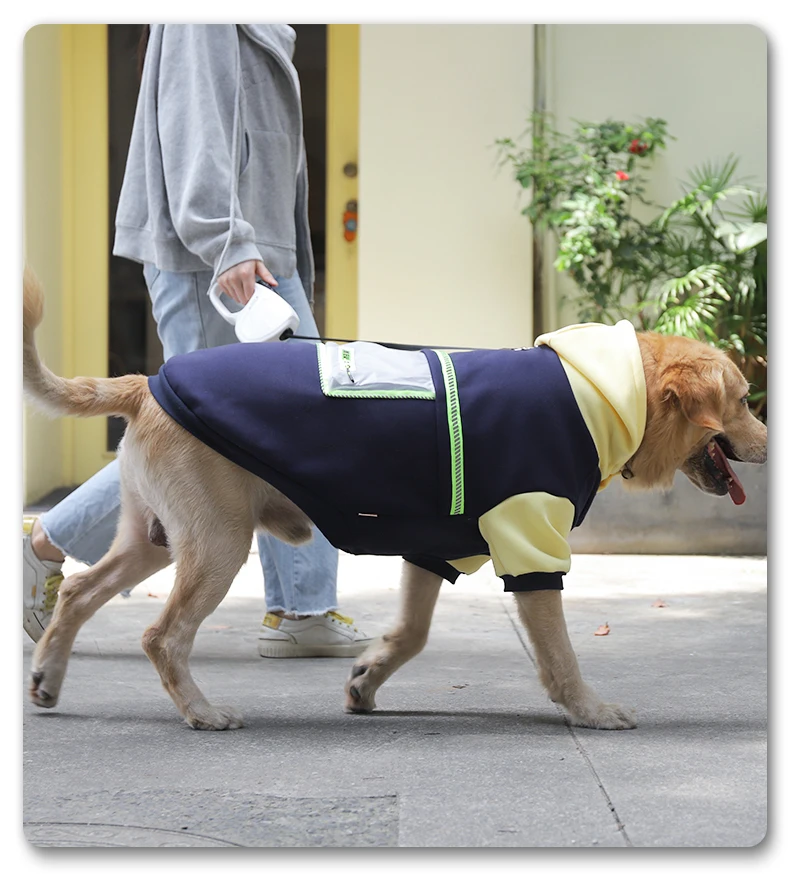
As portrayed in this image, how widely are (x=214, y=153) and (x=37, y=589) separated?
1437mm

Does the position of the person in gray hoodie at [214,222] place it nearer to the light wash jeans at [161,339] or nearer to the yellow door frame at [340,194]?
the light wash jeans at [161,339]

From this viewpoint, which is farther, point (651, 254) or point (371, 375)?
point (651, 254)

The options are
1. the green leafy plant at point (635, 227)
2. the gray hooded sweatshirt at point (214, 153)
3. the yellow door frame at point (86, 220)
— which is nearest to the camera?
the gray hooded sweatshirt at point (214, 153)

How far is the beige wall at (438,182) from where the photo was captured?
6.11m

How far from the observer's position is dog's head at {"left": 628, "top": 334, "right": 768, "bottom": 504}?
2707 mm

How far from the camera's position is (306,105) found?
21.0 ft

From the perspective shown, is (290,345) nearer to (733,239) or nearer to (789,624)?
(789,624)

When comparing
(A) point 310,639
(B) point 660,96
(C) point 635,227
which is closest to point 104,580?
(A) point 310,639

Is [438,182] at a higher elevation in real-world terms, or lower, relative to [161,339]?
higher

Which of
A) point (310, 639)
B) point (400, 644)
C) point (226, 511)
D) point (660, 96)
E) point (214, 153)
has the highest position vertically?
point (660, 96)

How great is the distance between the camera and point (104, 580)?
2943 mm

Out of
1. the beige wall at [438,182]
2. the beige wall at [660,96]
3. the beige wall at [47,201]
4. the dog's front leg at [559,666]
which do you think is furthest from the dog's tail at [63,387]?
the beige wall at [660,96]

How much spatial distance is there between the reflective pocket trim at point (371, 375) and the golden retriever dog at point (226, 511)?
0.41 feet

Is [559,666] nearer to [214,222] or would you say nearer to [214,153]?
[214,222]
